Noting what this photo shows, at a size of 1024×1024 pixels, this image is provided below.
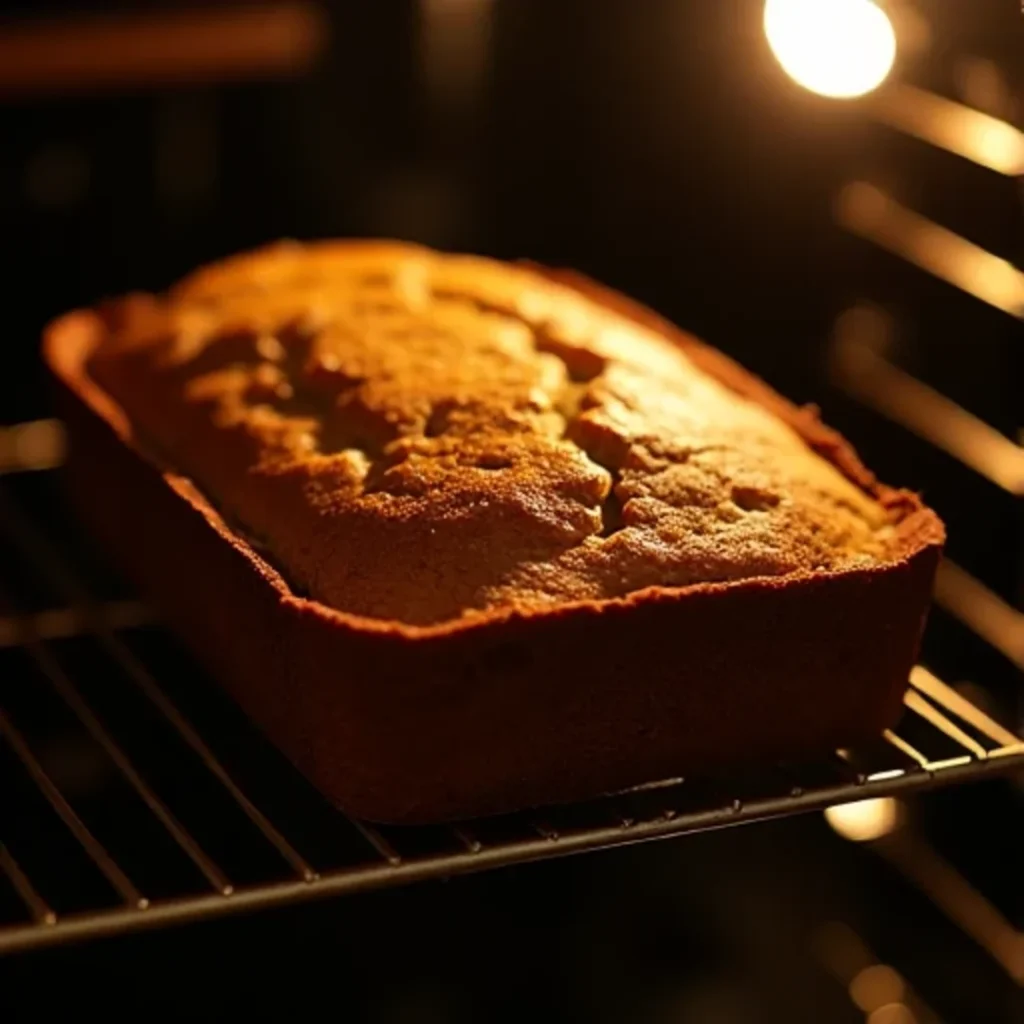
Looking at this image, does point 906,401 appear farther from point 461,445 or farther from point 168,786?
point 168,786

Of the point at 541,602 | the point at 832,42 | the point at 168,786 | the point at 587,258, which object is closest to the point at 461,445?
the point at 541,602

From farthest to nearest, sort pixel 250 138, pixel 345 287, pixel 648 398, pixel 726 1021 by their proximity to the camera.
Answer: pixel 250 138 → pixel 726 1021 → pixel 345 287 → pixel 648 398

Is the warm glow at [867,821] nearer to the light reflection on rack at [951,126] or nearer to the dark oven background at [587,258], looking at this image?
the dark oven background at [587,258]

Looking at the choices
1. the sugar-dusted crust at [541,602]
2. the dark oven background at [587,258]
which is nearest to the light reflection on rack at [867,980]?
the dark oven background at [587,258]

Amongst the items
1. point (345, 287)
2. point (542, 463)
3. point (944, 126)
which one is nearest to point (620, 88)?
point (944, 126)

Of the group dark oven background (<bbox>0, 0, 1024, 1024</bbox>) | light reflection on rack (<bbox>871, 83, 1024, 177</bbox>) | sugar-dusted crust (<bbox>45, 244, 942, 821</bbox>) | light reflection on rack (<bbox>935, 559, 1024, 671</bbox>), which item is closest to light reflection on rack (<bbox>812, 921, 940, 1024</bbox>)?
→ dark oven background (<bbox>0, 0, 1024, 1024</bbox>)

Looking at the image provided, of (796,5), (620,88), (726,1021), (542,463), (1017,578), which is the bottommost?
(726,1021)

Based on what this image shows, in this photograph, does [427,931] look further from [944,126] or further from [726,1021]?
[944,126]

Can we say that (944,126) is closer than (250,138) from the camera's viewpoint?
Yes
